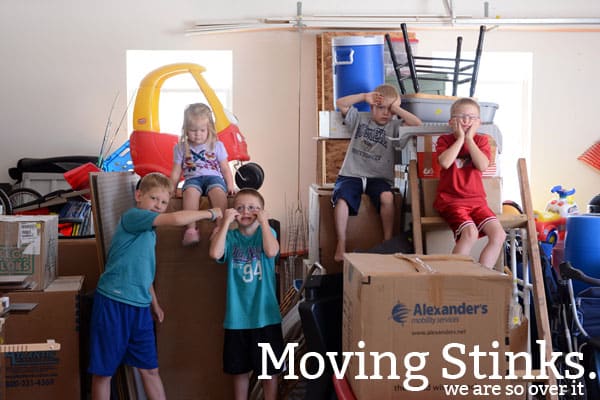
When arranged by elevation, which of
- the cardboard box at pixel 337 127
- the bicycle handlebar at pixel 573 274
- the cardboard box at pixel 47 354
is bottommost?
the cardboard box at pixel 47 354

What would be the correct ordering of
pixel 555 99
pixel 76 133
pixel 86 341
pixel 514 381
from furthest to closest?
pixel 555 99 < pixel 76 133 < pixel 86 341 < pixel 514 381

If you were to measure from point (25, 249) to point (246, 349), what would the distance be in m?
1.14

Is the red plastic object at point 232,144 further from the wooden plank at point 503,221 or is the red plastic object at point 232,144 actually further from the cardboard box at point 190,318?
the wooden plank at point 503,221

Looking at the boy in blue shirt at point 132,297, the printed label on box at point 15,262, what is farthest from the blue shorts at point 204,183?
the printed label on box at point 15,262

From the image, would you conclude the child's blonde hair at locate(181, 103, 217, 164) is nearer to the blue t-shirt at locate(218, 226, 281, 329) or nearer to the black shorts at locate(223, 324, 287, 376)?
the blue t-shirt at locate(218, 226, 281, 329)

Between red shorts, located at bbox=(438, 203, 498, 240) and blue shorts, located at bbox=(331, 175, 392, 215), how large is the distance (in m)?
0.52

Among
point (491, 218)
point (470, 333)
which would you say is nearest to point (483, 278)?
point (470, 333)

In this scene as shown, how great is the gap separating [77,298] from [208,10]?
11.5 ft

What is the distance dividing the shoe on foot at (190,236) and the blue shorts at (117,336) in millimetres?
423

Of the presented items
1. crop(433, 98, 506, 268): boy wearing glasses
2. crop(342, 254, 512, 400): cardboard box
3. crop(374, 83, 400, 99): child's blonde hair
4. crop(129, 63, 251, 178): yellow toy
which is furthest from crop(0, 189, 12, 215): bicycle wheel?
crop(342, 254, 512, 400): cardboard box

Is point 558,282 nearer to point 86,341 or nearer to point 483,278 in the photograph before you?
point 483,278

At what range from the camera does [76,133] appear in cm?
621

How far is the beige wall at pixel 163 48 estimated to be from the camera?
20.2 ft

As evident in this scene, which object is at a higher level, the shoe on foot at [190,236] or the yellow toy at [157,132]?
the yellow toy at [157,132]
